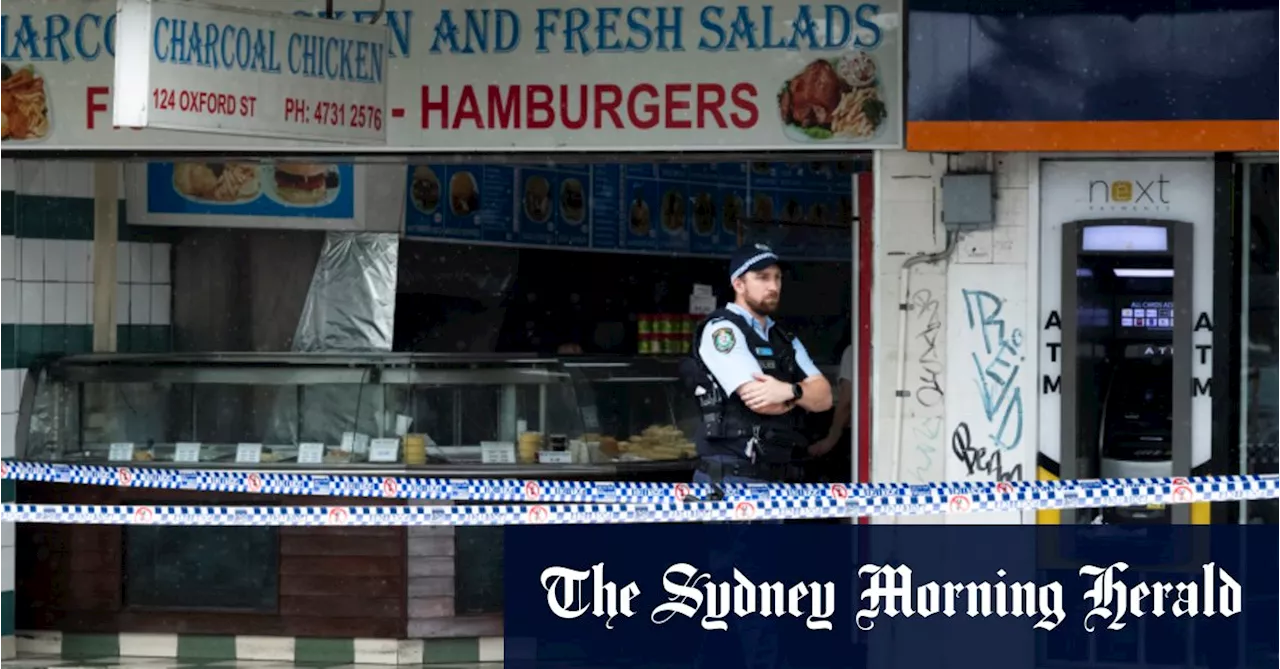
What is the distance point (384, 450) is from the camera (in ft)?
A: 36.5

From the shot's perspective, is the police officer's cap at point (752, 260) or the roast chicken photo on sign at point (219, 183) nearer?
the police officer's cap at point (752, 260)

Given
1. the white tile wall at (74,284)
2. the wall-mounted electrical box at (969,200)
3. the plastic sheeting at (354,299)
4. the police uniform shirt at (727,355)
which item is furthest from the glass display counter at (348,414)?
the wall-mounted electrical box at (969,200)

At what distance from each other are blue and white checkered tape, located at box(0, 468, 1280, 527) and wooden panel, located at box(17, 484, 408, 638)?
982 mm

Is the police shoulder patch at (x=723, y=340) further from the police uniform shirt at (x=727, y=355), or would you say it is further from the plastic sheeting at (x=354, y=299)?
the plastic sheeting at (x=354, y=299)

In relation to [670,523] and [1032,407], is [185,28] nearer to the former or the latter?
[670,523]

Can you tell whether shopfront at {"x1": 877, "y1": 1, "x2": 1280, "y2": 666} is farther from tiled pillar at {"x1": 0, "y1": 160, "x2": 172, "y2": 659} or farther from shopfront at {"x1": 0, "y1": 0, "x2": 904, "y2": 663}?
tiled pillar at {"x1": 0, "y1": 160, "x2": 172, "y2": 659}

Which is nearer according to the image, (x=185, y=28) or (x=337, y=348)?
(x=185, y=28)

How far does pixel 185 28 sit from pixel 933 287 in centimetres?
348

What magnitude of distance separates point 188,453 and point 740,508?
11.6 ft

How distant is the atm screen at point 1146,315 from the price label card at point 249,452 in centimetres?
432

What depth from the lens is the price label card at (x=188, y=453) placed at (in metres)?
11.3

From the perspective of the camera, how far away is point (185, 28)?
29.4ft

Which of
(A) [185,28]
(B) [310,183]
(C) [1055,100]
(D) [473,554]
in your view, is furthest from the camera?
(B) [310,183]

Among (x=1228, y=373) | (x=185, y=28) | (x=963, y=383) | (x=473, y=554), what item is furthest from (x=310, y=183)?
(x=1228, y=373)
